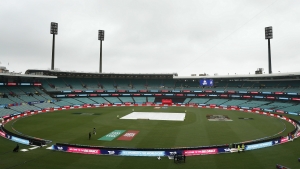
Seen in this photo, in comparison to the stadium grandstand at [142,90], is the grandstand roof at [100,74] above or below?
above

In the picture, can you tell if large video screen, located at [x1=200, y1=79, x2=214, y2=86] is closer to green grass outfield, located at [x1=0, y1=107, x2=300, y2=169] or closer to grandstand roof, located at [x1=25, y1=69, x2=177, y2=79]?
grandstand roof, located at [x1=25, y1=69, x2=177, y2=79]

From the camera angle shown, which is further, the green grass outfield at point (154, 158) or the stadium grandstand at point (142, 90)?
the stadium grandstand at point (142, 90)

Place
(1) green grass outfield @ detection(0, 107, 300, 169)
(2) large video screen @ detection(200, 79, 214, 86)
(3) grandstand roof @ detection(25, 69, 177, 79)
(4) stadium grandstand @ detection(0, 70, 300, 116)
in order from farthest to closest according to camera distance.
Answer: (3) grandstand roof @ detection(25, 69, 177, 79) → (2) large video screen @ detection(200, 79, 214, 86) → (4) stadium grandstand @ detection(0, 70, 300, 116) → (1) green grass outfield @ detection(0, 107, 300, 169)

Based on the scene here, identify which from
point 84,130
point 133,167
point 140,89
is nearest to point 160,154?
point 133,167

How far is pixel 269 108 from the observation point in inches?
2527

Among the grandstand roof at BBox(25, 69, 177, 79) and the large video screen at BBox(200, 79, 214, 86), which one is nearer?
the large video screen at BBox(200, 79, 214, 86)

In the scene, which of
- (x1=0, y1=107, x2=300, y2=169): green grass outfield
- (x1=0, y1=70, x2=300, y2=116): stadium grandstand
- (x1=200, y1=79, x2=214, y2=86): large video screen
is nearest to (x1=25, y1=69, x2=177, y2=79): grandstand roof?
(x1=0, y1=70, x2=300, y2=116): stadium grandstand

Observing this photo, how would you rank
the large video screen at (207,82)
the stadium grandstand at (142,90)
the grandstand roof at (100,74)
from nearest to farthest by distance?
the stadium grandstand at (142,90) < the large video screen at (207,82) < the grandstand roof at (100,74)

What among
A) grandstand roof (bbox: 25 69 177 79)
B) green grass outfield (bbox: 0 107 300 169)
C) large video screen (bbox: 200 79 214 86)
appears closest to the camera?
green grass outfield (bbox: 0 107 300 169)

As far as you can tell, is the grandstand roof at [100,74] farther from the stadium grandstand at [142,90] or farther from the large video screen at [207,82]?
the large video screen at [207,82]

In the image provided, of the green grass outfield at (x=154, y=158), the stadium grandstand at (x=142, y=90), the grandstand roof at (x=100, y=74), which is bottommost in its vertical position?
the green grass outfield at (x=154, y=158)

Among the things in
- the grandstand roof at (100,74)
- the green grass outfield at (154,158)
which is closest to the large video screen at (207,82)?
the grandstand roof at (100,74)

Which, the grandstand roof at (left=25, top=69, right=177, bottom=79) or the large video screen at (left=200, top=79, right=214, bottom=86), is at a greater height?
the grandstand roof at (left=25, top=69, right=177, bottom=79)

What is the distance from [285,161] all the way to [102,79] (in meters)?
84.6
